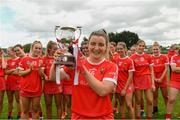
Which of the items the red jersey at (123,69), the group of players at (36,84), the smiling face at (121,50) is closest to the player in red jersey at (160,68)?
the smiling face at (121,50)

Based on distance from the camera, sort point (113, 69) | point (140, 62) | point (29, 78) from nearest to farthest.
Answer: point (113, 69), point (29, 78), point (140, 62)

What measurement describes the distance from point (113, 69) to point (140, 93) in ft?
19.0

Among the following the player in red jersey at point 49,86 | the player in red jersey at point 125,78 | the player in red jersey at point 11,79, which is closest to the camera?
the player in red jersey at point 49,86

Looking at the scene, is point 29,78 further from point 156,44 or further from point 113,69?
point 113,69

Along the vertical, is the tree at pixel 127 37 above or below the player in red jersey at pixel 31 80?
above

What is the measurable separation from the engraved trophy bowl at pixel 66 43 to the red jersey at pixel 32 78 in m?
4.72

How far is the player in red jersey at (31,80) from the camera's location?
26.1ft

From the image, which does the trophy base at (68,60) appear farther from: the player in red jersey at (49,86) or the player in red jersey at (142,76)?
the player in red jersey at (142,76)

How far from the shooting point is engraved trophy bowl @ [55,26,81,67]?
311 centimetres

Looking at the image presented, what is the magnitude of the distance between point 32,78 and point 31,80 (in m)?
0.05

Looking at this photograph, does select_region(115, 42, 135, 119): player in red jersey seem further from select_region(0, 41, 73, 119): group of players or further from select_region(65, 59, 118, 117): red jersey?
select_region(65, 59, 118, 117): red jersey

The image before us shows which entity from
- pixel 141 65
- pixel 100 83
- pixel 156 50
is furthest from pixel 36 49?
pixel 100 83

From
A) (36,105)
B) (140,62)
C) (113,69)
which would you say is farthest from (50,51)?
(113,69)

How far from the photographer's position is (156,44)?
393 inches
